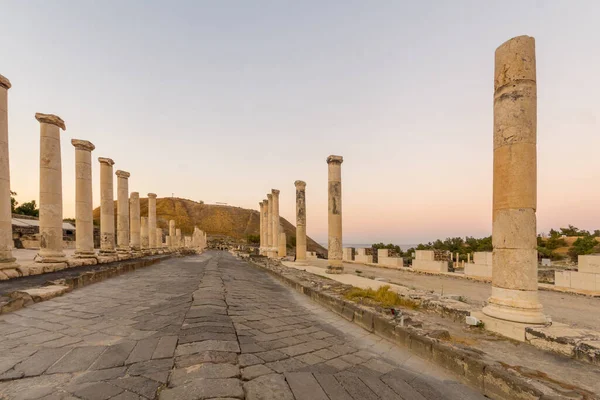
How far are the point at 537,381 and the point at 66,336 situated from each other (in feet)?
18.0

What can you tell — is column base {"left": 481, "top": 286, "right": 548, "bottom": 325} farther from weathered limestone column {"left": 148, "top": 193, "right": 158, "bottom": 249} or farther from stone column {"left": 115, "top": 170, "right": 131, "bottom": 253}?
weathered limestone column {"left": 148, "top": 193, "right": 158, "bottom": 249}

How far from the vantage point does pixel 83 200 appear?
12.7m

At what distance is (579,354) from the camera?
360 centimetres

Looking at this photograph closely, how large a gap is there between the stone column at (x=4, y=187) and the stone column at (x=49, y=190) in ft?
6.08

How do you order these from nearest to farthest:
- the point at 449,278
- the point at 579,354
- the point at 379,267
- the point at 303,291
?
the point at 579,354, the point at 303,291, the point at 449,278, the point at 379,267

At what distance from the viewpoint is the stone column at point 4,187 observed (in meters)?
8.29

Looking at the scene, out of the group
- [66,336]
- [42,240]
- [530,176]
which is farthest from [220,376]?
[42,240]

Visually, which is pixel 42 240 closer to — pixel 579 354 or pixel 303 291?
pixel 303 291

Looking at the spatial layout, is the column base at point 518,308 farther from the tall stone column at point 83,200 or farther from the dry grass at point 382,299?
the tall stone column at point 83,200

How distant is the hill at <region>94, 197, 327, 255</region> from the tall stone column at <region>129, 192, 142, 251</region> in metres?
75.5

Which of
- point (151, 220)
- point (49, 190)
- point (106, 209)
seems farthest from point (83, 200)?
point (151, 220)

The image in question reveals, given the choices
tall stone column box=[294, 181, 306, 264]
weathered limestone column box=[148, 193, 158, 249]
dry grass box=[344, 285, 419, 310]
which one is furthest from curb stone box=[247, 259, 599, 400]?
weathered limestone column box=[148, 193, 158, 249]

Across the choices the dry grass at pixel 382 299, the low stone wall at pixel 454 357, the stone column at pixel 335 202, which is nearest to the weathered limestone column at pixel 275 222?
the stone column at pixel 335 202

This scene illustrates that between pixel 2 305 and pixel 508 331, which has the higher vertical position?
pixel 2 305
